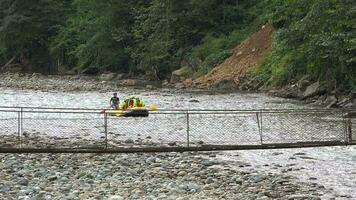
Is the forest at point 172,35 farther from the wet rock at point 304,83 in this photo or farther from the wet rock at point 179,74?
the wet rock at point 179,74

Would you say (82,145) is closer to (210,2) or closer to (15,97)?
(15,97)

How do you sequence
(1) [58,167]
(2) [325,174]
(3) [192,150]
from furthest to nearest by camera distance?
1. (3) [192,150]
2. (1) [58,167]
3. (2) [325,174]

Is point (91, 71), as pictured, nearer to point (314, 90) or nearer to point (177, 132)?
point (314, 90)

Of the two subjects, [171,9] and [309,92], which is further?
[171,9]

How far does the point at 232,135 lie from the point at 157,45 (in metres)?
A: 40.5

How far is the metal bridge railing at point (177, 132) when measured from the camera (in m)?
17.7

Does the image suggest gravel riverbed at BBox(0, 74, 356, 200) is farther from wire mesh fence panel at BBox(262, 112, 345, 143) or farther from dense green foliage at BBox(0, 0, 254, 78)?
dense green foliage at BBox(0, 0, 254, 78)

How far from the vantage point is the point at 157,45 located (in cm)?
6034

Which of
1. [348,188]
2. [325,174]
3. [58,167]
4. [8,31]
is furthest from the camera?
[8,31]

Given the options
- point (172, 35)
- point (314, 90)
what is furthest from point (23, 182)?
point (172, 35)

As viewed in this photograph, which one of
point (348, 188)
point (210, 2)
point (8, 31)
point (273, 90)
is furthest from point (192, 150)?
point (8, 31)

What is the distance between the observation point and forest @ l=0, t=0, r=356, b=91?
31.4 metres

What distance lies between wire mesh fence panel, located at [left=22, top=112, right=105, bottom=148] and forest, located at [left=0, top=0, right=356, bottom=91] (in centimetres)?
1367

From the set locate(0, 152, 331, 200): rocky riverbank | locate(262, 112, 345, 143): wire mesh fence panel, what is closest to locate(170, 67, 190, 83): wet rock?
locate(262, 112, 345, 143): wire mesh fence panel
